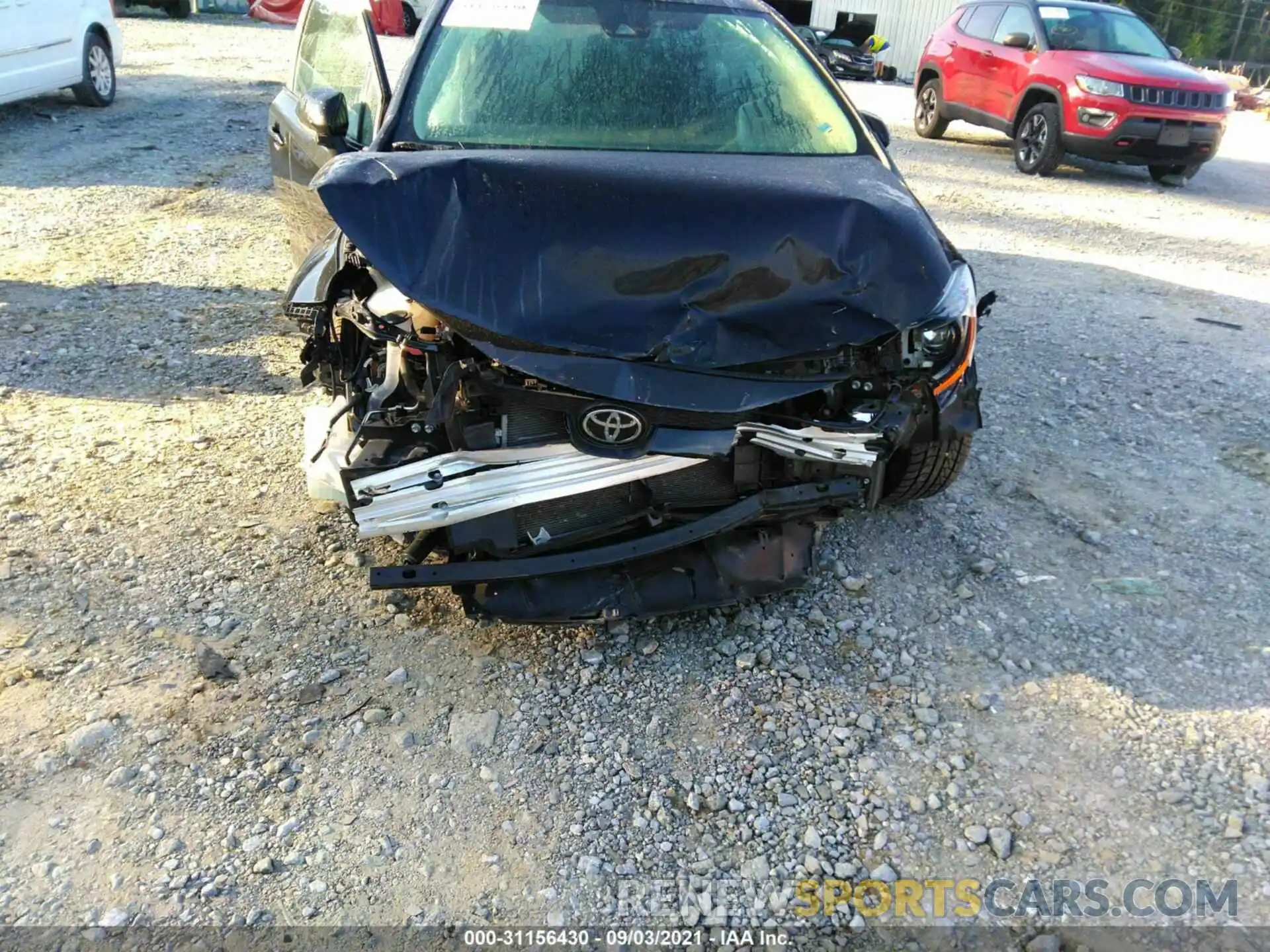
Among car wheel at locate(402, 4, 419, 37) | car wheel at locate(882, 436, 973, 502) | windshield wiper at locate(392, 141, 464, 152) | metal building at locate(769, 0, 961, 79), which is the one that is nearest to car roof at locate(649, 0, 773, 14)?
windshield wiper at locate(392, 141, 464, 152)

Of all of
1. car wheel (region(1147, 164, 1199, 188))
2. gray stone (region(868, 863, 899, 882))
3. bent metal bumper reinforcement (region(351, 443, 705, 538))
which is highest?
car wheel (region(1147, 164, 1199, 188))

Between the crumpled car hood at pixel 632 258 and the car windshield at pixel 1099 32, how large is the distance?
29.2ft

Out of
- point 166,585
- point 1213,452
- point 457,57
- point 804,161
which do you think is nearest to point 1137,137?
point 1213,452

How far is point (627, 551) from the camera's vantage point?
9.06 feet

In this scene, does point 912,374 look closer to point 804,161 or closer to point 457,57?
point 804,161

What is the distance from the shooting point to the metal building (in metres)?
22.7

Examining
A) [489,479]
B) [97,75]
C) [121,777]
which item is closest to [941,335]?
[489,479]

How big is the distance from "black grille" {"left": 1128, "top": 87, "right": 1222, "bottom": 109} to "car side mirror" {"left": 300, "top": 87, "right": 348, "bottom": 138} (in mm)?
8425

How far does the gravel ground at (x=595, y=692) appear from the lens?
89.8 inches

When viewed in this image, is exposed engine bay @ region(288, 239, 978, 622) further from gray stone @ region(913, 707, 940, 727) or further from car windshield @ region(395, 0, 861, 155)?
car windshield @ region(395, 0, 861, 155)

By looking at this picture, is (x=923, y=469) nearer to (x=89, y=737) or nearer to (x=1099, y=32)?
(x=89, y=737)

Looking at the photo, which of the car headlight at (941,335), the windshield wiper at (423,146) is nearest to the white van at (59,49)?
the windshield wiper at (423,146)

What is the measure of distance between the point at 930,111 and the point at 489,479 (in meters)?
11.5

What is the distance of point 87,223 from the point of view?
680 centimetres
